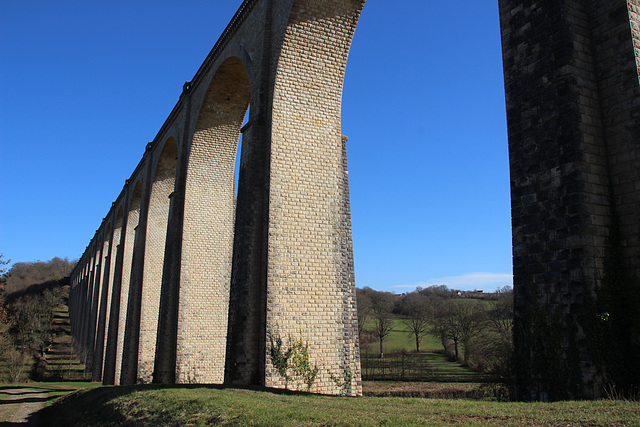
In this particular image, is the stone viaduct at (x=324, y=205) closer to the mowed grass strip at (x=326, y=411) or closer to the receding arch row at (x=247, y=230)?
the receding arch row at (x=247, y=230)

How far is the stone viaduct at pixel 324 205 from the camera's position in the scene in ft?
14.8

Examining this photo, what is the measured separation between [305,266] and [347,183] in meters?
2.05

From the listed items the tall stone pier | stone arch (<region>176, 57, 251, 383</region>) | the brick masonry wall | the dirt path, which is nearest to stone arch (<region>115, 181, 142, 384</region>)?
the dirt path

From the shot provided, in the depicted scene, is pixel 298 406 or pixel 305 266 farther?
pixel 305 266

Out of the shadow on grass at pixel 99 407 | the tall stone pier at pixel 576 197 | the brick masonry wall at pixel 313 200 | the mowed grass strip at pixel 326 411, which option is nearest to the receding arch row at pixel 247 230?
the brick masonry wall at pixel 313 200

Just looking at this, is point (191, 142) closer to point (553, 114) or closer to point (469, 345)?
point (553, 114)

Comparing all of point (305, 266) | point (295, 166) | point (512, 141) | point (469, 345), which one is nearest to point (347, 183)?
point (295, 166)

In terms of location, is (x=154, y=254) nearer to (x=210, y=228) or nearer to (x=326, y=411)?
(x=210, y=228)

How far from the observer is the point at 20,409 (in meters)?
16.3

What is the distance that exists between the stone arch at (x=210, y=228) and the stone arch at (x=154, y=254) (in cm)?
365

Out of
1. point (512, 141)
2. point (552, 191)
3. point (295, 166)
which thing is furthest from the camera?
point (295, 166)

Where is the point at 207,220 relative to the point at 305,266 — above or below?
above

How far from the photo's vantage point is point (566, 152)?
4.72 meters

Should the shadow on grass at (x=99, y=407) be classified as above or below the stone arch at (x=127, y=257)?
below
